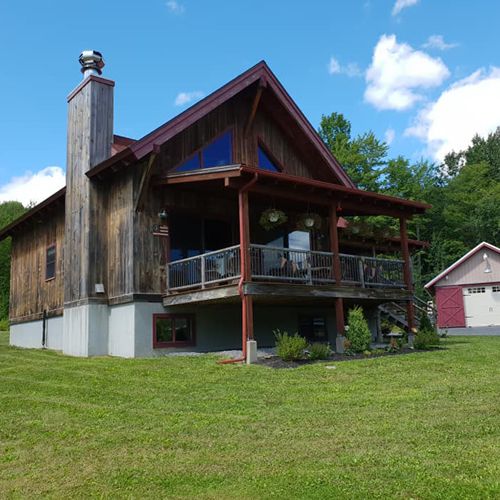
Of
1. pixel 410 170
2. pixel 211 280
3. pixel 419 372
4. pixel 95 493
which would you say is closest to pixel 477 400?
pixel 419 372

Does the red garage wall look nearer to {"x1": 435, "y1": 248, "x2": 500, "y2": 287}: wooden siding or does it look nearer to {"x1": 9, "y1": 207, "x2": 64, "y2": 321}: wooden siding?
{"x1": 435, "y1": 248, "x2": 500, "y2": 287}: wooden siding

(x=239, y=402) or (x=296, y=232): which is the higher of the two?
(x=296, y=232)

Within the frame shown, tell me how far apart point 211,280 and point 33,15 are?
8809mm

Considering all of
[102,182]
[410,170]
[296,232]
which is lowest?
[296,232]

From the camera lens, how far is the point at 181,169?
624 inches

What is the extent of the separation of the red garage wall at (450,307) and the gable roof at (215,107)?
14.7 metres

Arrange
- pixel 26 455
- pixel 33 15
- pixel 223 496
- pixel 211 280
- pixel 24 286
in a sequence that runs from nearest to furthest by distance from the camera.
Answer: pixel 223 496 < pixel 26 455 < pixel 211 280 < pixel 33 15 < pixel 24 286

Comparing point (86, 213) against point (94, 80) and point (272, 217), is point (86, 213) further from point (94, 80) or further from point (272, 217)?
point (272, 217)

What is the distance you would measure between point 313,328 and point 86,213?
25.9ft

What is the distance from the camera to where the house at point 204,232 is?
46.3 ft

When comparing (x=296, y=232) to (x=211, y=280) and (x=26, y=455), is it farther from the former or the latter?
A: (x=26, y=455)

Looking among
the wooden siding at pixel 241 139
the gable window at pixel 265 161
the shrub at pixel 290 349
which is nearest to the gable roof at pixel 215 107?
the wooden siding at pixel 241 139

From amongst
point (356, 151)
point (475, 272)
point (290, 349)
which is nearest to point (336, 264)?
point (290, 349)

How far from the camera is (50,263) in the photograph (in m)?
19.3
